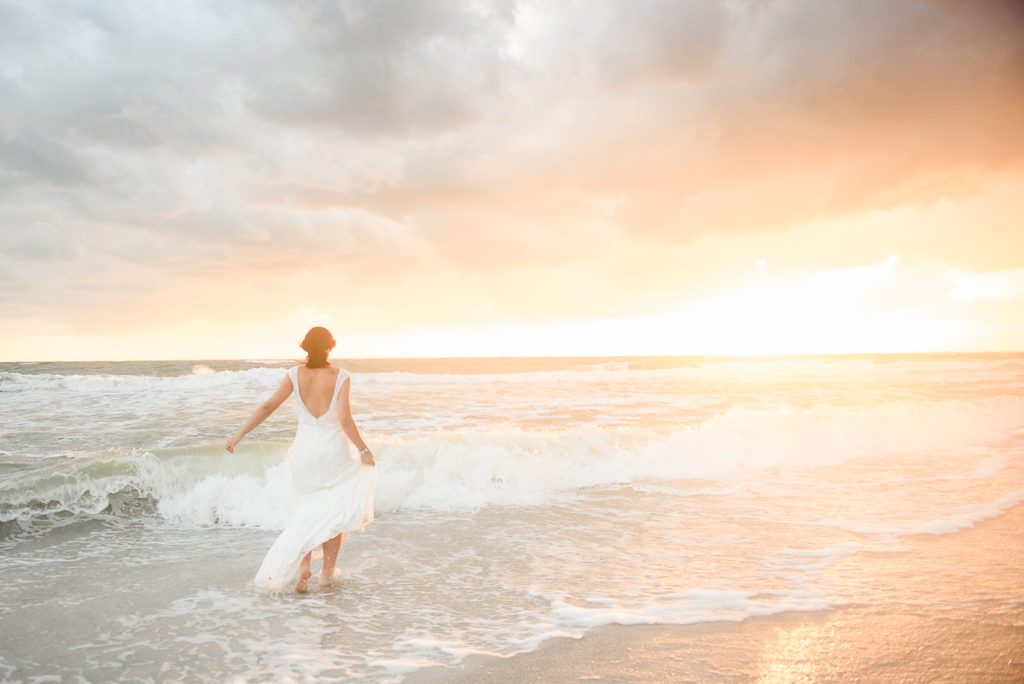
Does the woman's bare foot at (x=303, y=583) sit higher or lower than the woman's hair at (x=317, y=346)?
lower

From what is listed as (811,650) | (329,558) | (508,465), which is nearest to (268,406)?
(329,558)

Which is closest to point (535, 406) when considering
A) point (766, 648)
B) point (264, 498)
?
point (264, 498)

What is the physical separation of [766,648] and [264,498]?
7.58m

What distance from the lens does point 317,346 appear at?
536 cm

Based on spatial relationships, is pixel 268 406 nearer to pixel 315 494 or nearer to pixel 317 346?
pixel 317 346

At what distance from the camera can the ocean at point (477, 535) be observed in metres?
→ 4.59

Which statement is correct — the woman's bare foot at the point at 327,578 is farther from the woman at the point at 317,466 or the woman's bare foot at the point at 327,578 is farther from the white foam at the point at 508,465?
the white foam at the point at 508,465

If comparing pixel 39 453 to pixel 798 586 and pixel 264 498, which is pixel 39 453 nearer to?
pixel 264 498

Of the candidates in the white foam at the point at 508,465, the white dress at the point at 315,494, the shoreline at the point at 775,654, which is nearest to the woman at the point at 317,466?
the white dress at the point at 315,494

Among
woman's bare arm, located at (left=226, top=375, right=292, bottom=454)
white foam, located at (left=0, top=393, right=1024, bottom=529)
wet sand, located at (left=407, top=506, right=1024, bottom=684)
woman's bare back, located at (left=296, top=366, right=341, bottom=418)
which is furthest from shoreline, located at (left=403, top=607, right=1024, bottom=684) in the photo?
white foam, located at (left=0, top=393, right=1024, bottom=529)

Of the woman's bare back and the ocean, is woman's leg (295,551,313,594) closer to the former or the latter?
the ocean

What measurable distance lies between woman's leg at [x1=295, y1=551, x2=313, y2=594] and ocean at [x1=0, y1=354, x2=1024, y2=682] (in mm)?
151

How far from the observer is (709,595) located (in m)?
5.26

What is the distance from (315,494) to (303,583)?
813 mm
